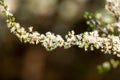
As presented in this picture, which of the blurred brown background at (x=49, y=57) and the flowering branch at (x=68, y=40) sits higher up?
the blurred brown background at (x=49, y=57)

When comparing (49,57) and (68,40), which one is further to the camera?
(49,57)

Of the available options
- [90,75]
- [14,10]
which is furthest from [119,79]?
[14,10]

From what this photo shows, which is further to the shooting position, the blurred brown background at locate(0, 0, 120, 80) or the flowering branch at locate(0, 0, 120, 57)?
the blurred brown background at locate(0, 0, 120, 80)

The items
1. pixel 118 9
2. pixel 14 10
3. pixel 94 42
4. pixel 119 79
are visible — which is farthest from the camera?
pixel 14 10

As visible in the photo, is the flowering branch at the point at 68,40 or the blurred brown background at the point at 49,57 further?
the blurred brown background at the point at 49,57

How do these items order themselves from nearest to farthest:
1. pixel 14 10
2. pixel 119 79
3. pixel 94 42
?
pixel 94 42, pixel 119 79, pixel 14 10

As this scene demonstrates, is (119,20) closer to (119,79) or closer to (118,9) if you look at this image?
(118,9)

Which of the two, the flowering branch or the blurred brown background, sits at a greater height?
the blurred brown background

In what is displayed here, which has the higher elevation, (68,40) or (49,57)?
(49,57)
